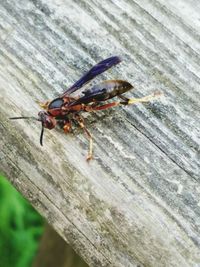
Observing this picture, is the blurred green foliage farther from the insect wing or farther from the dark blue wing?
the dark blue wing

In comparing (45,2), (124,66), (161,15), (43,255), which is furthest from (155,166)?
(43,255)

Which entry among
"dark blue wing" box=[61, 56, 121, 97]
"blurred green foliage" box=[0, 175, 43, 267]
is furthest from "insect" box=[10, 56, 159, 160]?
"blurred green foliage" box=[0, 175, 43, 267]

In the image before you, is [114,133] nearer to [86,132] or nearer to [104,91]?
[86,132]

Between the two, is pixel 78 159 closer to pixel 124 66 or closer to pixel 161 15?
pixel 124 66

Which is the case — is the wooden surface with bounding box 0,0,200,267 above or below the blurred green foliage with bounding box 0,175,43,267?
above

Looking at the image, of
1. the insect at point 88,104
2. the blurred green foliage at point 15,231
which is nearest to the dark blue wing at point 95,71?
the insect at point 88,104

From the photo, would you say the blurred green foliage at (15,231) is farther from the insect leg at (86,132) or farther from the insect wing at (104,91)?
the insect leg at (86,132)
